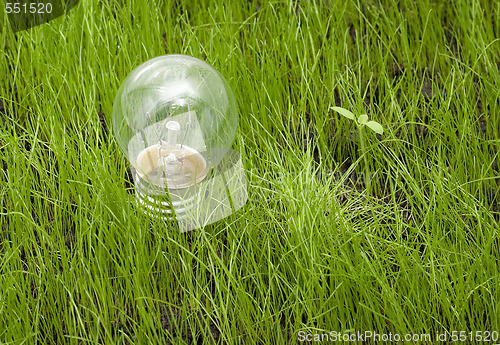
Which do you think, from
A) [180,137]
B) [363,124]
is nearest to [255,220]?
[180,137]

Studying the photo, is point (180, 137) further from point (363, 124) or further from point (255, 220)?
point (363, 124)

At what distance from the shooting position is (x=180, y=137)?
1.97 metres

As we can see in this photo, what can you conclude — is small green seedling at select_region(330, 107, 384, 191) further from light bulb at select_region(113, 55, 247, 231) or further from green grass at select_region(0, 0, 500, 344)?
light bulb at select_region(113, 55, 247, 231)

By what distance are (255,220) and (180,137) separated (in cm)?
36

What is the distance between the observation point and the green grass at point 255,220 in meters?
1.71

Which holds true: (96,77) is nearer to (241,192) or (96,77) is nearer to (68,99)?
(68,99)

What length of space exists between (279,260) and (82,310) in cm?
60

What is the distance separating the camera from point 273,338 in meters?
1.71

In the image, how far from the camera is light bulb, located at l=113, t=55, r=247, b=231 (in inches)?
74.4

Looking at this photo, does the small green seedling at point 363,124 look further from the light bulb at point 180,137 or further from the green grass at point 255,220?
the light bulb at point 180,137

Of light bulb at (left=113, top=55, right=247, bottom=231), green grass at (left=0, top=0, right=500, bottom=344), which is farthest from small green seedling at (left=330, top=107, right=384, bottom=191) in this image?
light bulb at (left=113, top=55, right=247, bottom=231)

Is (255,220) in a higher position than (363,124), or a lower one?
lower

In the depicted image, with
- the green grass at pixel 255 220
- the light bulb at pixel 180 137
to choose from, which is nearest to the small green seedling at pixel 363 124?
the green grass at pixel 255 220

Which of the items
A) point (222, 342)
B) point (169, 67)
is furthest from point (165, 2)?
point (222, 342)
